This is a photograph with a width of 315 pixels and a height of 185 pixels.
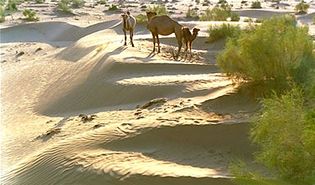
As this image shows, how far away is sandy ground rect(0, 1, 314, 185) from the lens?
997 centimetres

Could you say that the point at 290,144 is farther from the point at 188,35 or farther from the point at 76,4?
the point at 76,4

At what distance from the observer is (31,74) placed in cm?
2134

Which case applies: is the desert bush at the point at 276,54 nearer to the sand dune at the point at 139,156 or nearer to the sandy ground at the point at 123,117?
the sandy ground at the point at 123,117

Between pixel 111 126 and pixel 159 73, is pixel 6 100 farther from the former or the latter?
pixel 111 126

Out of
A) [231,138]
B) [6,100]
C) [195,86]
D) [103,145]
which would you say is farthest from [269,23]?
[6,100]

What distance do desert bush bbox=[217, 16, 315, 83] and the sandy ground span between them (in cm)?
68

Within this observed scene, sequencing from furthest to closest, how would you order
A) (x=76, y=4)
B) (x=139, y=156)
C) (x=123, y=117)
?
1. (x=76, y=4)
2. (x=123, y=117)
3. (x=139, y=156)

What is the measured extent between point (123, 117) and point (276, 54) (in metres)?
3.66

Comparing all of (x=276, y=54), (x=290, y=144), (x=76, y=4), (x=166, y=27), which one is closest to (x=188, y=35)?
(x=166, y=27)

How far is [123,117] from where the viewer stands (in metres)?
13.2

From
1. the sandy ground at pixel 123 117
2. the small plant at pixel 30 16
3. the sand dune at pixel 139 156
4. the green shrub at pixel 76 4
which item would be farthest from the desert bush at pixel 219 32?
the green shrub at pixel 76 4

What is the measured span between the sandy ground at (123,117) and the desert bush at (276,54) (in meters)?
0.68

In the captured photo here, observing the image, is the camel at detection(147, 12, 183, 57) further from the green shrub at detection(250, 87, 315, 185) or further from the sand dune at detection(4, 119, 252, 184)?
the green shrub at detection(250, 87, 315, 185)

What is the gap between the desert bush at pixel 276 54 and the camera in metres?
12.5
